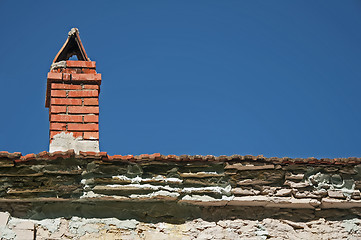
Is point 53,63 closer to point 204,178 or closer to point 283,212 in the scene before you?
point 204,178

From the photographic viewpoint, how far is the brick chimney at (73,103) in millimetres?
5793

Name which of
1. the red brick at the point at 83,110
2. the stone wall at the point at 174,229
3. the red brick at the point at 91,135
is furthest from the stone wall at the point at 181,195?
the red brick at the point at 83,110

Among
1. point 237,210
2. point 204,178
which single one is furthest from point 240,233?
point 204,178

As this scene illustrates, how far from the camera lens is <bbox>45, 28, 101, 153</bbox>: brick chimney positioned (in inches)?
228

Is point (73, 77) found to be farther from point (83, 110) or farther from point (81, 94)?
point (83, 110)

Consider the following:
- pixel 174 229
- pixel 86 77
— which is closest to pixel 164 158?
pixel 174 229

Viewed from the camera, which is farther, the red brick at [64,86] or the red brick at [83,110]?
the red brick at [64,86]

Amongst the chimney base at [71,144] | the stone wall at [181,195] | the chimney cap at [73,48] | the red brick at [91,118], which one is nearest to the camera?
the stone wall at [181,195]

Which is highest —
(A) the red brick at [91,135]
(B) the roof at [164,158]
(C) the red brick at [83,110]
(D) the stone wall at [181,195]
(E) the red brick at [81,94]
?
(E) the red brick at [81,94]

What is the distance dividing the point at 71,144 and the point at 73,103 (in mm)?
521

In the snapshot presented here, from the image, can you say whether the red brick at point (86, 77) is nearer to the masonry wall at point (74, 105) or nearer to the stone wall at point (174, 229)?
the masonry wall at point (74, 105)

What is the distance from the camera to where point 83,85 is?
6238 mm

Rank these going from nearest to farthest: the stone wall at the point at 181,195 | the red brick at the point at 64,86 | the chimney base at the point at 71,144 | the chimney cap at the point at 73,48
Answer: the stone wall at the point at 181,195, the chimney base at the point at 71,144, the red brick at the point at 64,86, the chimney cap at the point at 73,48

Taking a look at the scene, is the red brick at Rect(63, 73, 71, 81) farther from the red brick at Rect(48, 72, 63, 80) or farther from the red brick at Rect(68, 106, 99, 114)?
the red brick at Rect(68, 106, 99, 114)
